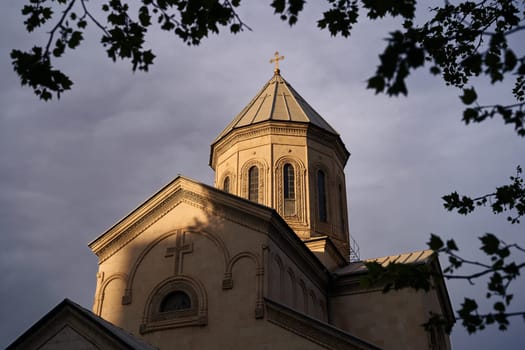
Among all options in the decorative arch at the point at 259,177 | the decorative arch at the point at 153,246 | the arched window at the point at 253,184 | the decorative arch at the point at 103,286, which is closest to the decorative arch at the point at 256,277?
the decorative arch at the point at 153,246

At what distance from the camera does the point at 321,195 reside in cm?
2144

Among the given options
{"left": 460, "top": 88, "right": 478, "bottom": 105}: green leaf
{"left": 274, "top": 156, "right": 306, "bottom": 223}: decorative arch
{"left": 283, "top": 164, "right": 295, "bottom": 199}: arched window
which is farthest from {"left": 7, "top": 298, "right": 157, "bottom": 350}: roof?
{"left": 283, "top": 164, "right": 295, "bottom": 199}: arched window

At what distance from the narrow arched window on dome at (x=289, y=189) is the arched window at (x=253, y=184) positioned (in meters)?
0.93

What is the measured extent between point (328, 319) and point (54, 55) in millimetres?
13149

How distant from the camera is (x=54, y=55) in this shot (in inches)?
257

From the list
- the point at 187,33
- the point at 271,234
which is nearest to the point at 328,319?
the point at 271,234

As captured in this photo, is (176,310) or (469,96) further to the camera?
(176,310)

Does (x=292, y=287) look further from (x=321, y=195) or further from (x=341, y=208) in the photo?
(x=341, y=208)

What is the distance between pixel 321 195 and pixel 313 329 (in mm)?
8798

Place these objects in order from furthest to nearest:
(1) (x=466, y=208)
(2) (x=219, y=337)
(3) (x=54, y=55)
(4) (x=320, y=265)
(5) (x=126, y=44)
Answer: (4) (x=320, y=265), (2) (x=219, y=337), (1) (x=466, y=208), (5) (x=126, y=44), (3) (x=54, y=55)

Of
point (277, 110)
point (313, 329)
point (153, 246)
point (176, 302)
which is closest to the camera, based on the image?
point (313, 329)

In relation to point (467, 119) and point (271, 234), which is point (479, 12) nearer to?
point (467, 119)

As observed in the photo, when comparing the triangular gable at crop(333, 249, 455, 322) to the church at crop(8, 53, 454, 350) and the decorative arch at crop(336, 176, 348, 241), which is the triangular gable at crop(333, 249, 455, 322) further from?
the decorative arch at crop(336, 176, 348, 241)

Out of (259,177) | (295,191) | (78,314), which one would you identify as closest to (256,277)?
(78,314)
